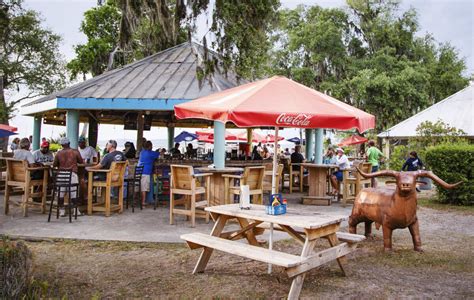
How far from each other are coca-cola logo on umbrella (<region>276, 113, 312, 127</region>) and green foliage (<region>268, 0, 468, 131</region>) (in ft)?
74.9

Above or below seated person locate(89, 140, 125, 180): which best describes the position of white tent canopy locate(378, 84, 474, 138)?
above

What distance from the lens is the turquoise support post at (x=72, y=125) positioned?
34.8 ft

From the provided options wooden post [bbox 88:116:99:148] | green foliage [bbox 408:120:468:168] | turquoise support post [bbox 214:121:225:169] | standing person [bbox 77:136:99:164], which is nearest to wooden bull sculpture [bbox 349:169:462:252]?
turquoise support post [bbox 214:121:225:169]

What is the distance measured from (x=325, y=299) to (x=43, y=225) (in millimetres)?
5324

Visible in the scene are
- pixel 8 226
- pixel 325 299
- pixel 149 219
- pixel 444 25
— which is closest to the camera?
pixel 325 299

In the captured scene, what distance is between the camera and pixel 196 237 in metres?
4.74

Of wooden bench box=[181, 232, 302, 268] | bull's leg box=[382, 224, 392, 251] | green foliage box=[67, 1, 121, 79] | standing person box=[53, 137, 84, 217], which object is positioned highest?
green foliage box=[67, 1, 121, 79]

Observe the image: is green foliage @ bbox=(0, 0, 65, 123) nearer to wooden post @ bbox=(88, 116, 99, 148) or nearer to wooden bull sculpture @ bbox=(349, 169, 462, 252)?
wooden post @ bbox=(88, 116, 99, 148)

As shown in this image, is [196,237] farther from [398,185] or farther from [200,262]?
[398,185]

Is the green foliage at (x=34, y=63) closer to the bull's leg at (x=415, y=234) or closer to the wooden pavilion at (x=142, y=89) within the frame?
the wooden pavilion at (x=142, y=89)

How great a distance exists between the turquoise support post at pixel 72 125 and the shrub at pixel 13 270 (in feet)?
24.4

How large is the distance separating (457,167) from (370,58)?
1916 cm

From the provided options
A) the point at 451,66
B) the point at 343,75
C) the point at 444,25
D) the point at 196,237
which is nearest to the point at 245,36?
the point at 196,237

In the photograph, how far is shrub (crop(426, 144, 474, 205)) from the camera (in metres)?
11.7
